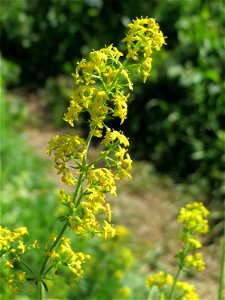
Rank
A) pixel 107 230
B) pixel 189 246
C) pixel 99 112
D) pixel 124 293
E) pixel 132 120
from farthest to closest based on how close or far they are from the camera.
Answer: pixel 132 120 < pixel 124 293 < pixel 189 246 < pixel 107 230 < pixel 99 112

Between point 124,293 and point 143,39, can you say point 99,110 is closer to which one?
point 143,39

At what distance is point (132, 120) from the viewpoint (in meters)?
6.39

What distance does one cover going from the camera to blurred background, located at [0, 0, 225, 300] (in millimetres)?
4020

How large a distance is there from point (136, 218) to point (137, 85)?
6.06ft

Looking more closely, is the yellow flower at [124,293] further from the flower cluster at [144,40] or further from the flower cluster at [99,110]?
the flower cluster at [144,40]

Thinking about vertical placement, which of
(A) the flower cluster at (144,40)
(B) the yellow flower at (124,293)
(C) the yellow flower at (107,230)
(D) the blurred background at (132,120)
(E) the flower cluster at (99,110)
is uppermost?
(D) the blurred background at (132,120)

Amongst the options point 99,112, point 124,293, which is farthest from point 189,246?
point 124,293

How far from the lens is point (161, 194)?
543cm

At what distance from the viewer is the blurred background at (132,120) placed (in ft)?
13.2

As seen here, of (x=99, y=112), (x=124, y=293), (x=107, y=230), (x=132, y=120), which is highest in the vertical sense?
(x=132, y=120)

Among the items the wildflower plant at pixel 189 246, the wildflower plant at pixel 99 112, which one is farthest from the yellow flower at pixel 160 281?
the wildflower plant at pixel 99 112

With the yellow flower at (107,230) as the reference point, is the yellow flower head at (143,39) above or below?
above

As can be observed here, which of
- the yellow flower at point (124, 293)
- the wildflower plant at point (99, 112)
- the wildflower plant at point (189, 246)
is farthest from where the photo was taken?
the yellow flower at point (124, 293)

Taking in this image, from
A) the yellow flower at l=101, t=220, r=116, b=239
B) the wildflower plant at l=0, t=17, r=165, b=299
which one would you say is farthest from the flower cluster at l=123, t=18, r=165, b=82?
the yellow flower at l=101, t=220, r=116, b=239
